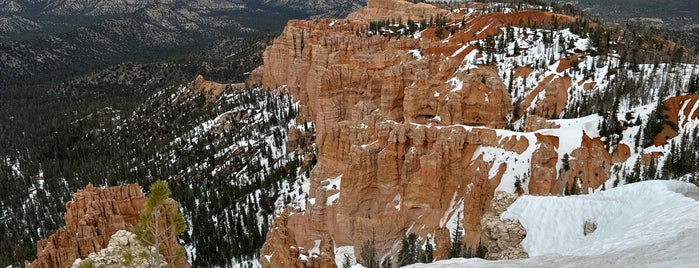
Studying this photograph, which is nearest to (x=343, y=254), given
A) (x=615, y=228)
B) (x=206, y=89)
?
(x=615, y=228)

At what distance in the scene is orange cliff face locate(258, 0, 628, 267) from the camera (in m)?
36.6

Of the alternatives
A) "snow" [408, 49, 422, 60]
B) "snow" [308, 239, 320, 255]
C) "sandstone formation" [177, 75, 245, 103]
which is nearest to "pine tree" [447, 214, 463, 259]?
"snow" [308, 239, 320, 255]

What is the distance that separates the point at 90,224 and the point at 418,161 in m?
26.2

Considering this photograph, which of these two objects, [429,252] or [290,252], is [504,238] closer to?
[429,252]

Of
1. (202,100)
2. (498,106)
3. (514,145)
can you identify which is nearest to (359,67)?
(498,106)

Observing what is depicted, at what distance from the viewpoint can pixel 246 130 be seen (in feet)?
325

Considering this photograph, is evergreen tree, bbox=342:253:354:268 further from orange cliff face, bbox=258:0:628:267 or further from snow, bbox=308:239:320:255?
snow, bbox=308:239:320:255

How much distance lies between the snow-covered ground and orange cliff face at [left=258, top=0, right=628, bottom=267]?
1646 centimetres

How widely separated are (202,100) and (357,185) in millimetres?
93642

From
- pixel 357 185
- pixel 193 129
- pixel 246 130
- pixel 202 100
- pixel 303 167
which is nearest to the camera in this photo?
pixel 357 185

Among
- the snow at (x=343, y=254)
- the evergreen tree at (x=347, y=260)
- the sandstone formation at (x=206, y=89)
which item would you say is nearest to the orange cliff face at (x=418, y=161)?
the snow at (x=343, y=254)

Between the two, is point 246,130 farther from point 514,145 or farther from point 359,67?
point 514,145

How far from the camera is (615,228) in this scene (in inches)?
598

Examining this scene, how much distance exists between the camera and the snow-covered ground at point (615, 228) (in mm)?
11022
